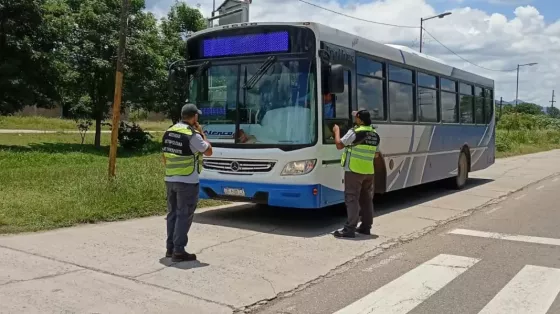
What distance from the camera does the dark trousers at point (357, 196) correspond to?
26.5 ft

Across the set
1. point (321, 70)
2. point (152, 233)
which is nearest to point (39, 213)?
point (152, 233)

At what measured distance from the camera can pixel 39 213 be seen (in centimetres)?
857

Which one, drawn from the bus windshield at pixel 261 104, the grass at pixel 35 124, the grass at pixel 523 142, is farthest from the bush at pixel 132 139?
the grass at pixel 523 142

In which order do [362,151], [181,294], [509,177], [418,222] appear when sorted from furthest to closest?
[509,177]
[418,222]
[362,151]
[181,294]

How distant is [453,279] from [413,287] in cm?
61

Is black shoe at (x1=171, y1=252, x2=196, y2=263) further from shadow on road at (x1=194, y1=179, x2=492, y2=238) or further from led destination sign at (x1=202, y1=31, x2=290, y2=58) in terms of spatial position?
led destination sign at (x1=202, y1=31, x2=290, y2=58)

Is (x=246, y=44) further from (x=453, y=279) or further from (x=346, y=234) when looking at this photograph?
(x=453, y=279)

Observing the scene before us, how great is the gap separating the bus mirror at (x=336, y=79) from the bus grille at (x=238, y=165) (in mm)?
1375

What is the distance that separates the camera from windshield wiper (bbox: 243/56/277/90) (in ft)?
28.0

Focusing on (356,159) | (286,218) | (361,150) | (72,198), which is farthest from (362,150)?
(72,198)

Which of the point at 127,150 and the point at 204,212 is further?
the point at 127,150

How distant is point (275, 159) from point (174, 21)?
81.0 feet

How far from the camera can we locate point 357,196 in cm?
813

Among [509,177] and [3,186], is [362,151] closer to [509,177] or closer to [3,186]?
[3,186]
